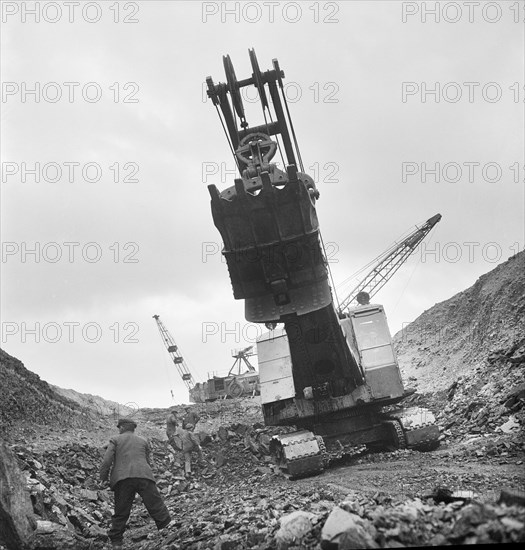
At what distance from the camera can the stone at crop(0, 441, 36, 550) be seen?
4539mm

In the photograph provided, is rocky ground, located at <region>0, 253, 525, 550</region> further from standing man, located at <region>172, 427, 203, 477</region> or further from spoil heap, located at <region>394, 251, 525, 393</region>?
standing man, located at <region>172, 427, 203, 477</region>

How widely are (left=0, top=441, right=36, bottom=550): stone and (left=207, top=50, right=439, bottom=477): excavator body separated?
3.05 m

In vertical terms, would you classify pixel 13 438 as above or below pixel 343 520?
above

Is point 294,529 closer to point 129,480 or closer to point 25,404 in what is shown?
point 129,480

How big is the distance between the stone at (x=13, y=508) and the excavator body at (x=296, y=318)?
3.05 meters

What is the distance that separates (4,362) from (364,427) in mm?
12053

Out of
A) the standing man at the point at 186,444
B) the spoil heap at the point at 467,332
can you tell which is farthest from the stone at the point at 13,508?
the spoil heap at the point at 467,332

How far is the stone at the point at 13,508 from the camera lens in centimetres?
454

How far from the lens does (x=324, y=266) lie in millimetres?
6352

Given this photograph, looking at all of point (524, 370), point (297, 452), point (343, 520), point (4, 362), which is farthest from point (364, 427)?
point (4, 362)

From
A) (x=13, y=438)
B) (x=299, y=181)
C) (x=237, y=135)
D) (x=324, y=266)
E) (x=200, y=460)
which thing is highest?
(x=237, y=135)

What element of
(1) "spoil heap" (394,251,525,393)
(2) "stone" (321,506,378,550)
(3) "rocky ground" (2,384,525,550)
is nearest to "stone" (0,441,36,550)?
(3) "rocky ground" (2,384,525,550)

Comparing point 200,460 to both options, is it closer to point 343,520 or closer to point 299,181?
point 299,181

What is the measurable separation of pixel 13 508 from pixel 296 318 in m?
3.87
